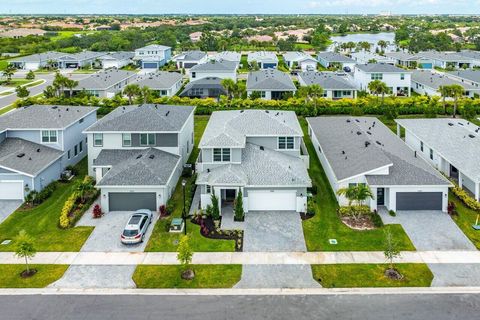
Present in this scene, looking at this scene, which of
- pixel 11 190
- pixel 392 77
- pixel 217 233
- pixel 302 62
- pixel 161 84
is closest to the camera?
pixel 217 233

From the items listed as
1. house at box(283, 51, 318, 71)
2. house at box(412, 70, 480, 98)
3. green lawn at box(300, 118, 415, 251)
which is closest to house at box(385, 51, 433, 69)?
house at box(283, 51, 318, 71)

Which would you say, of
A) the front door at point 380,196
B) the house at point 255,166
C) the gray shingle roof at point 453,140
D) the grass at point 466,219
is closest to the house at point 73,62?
the house at point 255,166

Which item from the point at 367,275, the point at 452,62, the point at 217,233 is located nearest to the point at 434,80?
the point at 452,62

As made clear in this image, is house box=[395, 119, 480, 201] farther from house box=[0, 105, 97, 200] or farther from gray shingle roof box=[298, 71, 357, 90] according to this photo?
house box=[0, 105, 97, 200]

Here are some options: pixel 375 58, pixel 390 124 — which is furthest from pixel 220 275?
pixel 375 58

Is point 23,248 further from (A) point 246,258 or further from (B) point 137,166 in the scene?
(A) point 246,258

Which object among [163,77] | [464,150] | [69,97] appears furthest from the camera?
[163,77]

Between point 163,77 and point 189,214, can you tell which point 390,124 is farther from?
point 163,77
